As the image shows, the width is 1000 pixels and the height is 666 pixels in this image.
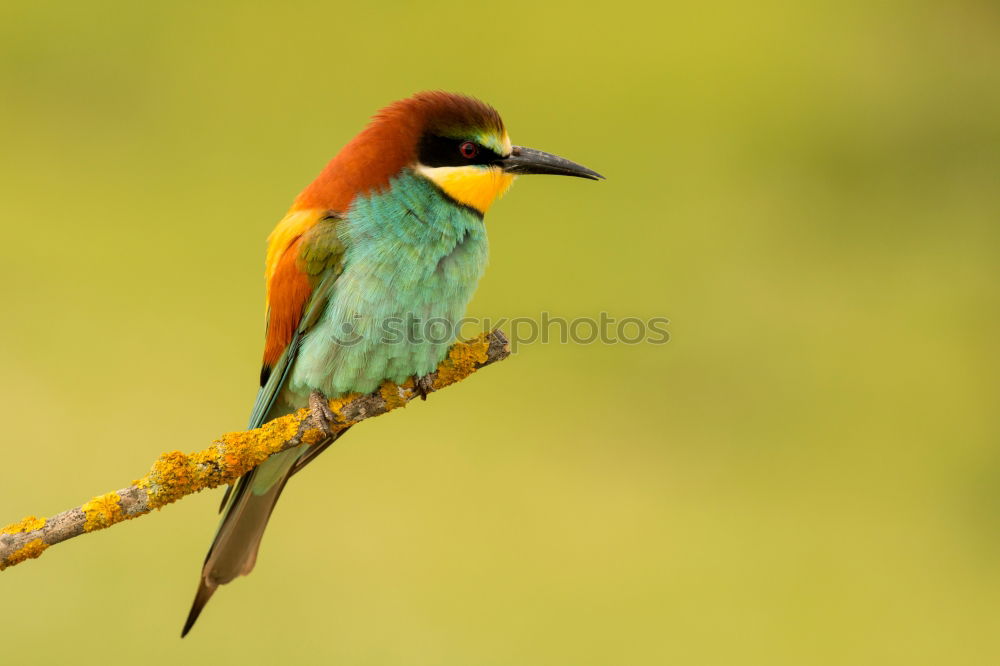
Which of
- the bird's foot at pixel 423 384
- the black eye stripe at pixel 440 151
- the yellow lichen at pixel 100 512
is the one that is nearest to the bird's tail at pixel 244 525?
the bird's foot at pixel 423 384

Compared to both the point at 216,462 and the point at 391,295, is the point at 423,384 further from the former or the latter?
the point at 216,462

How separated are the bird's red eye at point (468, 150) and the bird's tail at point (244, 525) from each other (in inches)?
26.7

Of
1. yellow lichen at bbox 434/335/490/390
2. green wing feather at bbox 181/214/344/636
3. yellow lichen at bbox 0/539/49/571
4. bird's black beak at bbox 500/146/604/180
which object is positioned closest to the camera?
yellow lichen at bbox 0/539/49/571

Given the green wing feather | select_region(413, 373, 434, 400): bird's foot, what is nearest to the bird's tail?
the green wing feather

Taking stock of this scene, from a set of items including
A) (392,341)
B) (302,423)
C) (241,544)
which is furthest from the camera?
(241,544)

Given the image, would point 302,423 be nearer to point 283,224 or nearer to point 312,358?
point 312,358

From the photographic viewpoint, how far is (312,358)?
6.07ft

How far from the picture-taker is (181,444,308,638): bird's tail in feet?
6.28

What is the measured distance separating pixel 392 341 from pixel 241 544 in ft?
1.81

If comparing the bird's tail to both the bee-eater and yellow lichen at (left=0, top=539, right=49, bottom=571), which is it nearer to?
the bee-eater

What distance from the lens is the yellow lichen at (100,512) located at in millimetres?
1382

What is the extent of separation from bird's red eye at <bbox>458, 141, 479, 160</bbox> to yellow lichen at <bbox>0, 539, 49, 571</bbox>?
1.05 m

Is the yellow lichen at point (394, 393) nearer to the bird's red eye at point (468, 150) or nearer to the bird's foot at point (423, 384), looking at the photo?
the bird's foot at point (423, 384)

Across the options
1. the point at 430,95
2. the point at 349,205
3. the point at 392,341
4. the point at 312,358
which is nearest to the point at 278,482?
the point at 312,358
